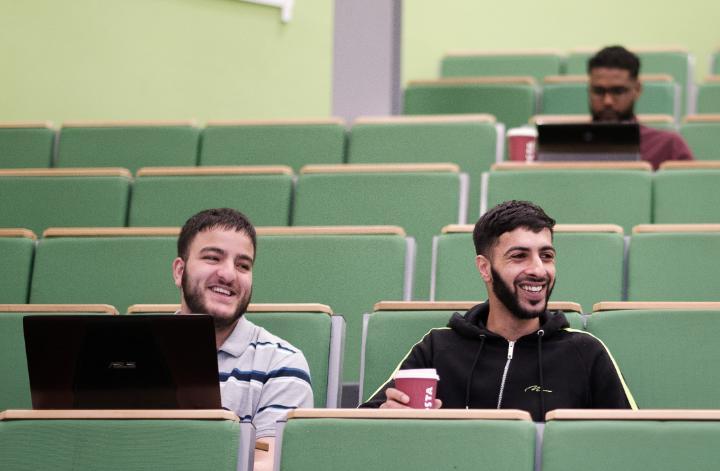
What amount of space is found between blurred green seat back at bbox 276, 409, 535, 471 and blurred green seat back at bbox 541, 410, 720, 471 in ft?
0.05

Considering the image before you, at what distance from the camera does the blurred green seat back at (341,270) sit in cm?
108

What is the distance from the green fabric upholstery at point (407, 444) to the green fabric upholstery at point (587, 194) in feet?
1.86

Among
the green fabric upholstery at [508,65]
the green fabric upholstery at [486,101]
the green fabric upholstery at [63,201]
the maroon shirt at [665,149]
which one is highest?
the green fabric upholstery at [508,65]

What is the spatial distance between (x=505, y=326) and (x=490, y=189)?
13.6 inches

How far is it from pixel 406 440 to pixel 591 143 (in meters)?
0.71

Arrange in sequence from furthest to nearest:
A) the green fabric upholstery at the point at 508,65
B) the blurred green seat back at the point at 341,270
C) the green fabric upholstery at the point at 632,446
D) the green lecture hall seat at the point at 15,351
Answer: the green fabric upholstery at the point at 508,65
the blurred green seat back at the point at 341,270
the green lecture hall seat at the point at 15,351
the green fabric upholstery at the point at 632,446

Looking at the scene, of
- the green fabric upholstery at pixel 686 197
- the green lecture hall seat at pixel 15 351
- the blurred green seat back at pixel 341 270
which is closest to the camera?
the green lecture hall seat at pixel 15 351

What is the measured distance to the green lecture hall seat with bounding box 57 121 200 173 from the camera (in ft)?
4.82

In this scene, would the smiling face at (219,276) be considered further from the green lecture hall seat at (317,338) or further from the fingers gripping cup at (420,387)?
the fingers gripping cup at (420,387)

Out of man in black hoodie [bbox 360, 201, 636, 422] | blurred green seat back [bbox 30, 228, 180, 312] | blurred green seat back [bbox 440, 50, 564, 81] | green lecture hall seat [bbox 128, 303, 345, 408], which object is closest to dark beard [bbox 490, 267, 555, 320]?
man in black hoodie [bbox 360, 201, 636, 422]

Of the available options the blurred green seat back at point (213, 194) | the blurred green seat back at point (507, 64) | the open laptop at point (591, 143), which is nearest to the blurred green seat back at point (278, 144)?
the blurred green seat back at point (213, 194)

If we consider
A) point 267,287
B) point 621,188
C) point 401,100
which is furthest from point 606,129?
point 401,100

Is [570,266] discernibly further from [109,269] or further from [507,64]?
[507,64]

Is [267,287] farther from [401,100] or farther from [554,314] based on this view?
[401,100]
